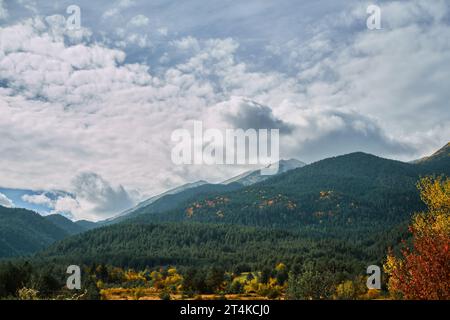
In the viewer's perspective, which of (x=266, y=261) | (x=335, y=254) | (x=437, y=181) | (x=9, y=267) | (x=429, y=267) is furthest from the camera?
(x=335, y=254)

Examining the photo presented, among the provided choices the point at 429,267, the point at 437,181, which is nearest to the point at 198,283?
the point at 437,181

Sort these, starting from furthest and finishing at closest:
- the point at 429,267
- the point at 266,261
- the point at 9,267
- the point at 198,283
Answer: the point at 266,261, the point at 198,283, the point at 9,267, the point at 429,267

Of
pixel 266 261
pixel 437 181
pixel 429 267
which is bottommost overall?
pixel 266 261
